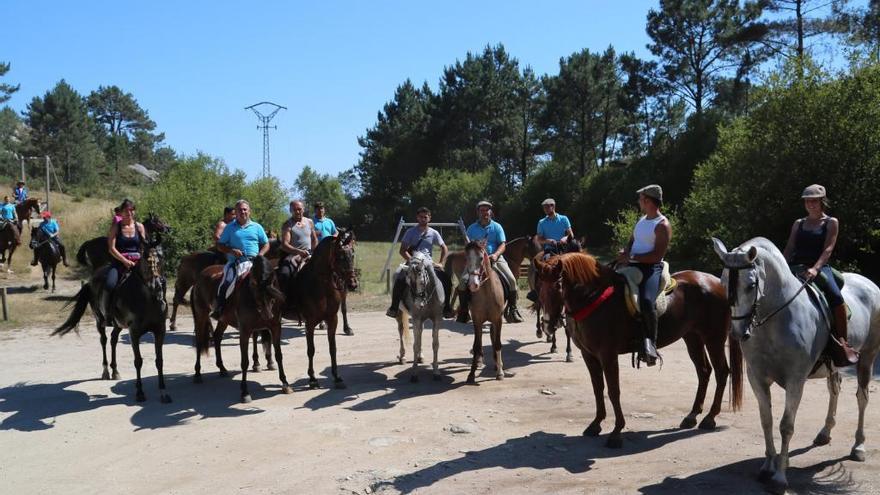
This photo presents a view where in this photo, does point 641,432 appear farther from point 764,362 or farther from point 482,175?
point 482,175

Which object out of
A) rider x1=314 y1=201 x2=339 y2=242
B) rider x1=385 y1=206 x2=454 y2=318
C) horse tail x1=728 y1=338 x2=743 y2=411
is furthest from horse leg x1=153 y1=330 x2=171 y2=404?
horse tail x1=728 y1=338 x2=743 y2=411

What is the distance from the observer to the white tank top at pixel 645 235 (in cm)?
675

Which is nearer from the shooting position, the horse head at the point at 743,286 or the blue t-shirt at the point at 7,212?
the horse head at the point at 743,286

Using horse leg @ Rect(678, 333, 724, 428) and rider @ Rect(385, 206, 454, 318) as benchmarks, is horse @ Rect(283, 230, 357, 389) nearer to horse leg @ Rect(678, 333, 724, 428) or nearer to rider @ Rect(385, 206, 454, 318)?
rider @ Rect(385, 206, 454, 318)

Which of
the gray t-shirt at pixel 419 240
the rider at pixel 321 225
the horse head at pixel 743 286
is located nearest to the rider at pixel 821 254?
the horse head at pixel 743 286

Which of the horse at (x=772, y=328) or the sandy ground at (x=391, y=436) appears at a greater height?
the horse at (x=772, y=328)

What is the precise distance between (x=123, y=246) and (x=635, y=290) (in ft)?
22.8

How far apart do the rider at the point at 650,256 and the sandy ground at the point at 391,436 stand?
1085mm

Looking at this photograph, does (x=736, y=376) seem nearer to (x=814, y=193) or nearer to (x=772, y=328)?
(x=772, y=328)

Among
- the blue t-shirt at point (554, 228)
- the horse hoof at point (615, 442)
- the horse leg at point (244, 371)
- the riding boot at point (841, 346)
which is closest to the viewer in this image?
the riding boot at point (841, 346)

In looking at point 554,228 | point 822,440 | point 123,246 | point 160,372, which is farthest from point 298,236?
point 822,440

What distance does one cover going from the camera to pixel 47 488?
6.11 metres

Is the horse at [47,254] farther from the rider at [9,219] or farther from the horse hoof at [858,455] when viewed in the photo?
the horse hoof at [858,455]

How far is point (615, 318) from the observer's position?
6664 mm
